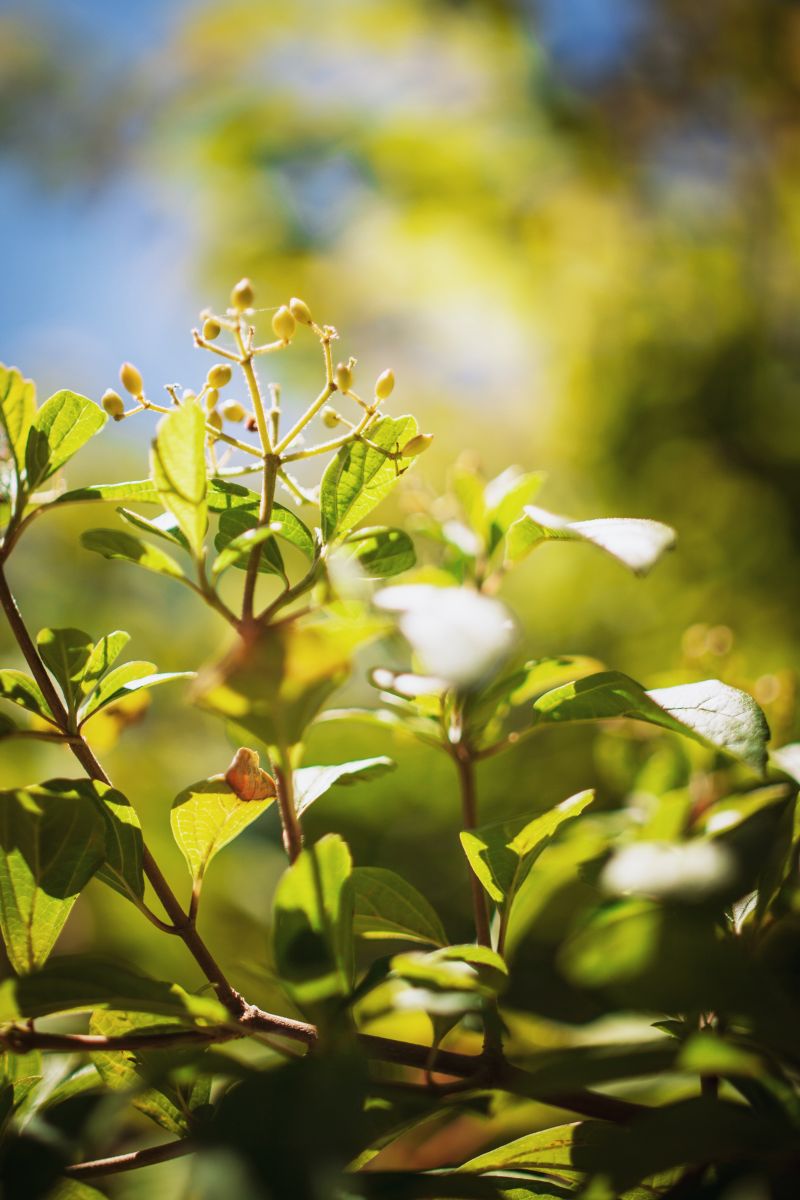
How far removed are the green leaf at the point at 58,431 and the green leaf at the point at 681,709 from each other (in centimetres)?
22

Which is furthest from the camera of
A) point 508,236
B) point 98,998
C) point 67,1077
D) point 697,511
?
point 508,236

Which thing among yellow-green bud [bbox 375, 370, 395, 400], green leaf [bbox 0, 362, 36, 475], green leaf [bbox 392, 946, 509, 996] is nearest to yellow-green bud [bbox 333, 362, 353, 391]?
yellow-green bud [bbox 375, 370, 395, 400]

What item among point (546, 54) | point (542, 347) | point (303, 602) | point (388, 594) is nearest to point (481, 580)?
point (388, 594)

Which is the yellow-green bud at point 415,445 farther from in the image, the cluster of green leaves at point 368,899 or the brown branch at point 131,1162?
the brown branch at point 131,1162

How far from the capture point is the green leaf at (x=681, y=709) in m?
0.27

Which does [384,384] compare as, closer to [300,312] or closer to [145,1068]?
[300,312]

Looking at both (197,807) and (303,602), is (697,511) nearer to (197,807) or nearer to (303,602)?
(303,602)

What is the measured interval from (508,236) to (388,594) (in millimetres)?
2544

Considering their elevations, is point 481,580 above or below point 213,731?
above

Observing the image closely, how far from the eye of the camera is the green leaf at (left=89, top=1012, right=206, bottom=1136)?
310 millimetres

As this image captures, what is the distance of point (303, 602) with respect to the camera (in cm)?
98

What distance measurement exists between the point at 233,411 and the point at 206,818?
18 cm

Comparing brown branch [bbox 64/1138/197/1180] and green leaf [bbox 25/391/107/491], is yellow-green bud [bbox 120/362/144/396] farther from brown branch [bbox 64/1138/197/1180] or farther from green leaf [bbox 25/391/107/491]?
brown branch [bbox 64/1138/197/1180]

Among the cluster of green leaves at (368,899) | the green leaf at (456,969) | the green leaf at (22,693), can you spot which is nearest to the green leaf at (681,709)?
the cluster of green leaves at (368,899)
